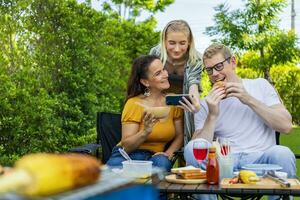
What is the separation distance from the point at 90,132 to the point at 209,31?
1250cm

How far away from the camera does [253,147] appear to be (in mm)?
3467

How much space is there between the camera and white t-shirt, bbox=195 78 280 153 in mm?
3490

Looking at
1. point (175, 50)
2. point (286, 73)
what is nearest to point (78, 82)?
point (175, 50)

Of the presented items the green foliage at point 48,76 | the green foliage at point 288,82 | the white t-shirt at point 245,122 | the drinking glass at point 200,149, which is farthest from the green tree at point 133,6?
the drinking glass at point 200,149

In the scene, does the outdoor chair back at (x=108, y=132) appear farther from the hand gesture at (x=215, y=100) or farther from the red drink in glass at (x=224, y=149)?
the red drink in glass at (x=224, y=149)

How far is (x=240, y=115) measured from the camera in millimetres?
3553

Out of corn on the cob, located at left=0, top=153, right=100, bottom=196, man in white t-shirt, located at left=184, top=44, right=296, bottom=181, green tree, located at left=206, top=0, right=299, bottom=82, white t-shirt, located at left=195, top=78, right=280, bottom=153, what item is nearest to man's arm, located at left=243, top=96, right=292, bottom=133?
man in white t-shirt, located at left=184, top=44, right=296, bottom=181

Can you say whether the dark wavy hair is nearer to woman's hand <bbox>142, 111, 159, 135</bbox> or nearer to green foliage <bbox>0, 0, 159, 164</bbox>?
woman's hand <bbox>142, 111, 159, 135</bbox>

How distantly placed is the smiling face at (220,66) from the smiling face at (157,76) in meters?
0.27

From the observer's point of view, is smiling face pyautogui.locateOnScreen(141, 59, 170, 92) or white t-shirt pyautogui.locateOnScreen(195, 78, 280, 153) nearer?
white t-shirt pyautogui.locateOnScreen(195, 78, 280, 153)

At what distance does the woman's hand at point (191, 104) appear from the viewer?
3.44 meters

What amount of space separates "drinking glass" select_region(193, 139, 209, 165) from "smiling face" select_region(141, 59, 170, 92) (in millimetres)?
624

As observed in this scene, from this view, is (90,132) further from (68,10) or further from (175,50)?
(175,50)

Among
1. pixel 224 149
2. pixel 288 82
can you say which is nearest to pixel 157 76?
pixel 224 149
